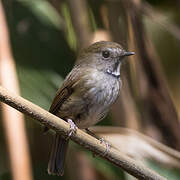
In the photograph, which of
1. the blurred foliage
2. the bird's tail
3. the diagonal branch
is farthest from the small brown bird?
the diagonal branch

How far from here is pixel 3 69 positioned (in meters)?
2.67

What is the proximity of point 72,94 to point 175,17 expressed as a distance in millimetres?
1804

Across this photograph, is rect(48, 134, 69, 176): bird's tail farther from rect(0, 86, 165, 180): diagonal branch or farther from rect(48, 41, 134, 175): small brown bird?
rect(0, 86, 165, 180): diagonal branch

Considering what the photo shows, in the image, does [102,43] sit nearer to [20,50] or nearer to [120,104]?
[120,104]

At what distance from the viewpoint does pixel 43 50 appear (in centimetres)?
367

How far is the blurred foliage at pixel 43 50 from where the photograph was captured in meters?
3.29

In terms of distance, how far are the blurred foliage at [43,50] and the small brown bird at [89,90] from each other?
43 centimetres

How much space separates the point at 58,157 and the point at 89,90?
505 millimetres

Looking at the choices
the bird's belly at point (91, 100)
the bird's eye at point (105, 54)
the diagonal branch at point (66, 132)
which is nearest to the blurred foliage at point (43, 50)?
the bird's eye at point (105, 54)

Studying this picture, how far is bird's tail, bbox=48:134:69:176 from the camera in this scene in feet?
8.96

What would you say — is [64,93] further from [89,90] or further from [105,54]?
[105,54]

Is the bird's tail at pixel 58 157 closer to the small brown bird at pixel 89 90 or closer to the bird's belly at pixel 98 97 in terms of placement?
the small brown bird at pixel 89 90

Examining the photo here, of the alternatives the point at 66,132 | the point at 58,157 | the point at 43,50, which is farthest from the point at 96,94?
the point at 43,50

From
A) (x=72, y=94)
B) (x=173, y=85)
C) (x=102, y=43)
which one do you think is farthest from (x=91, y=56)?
(x=173, y=85)
